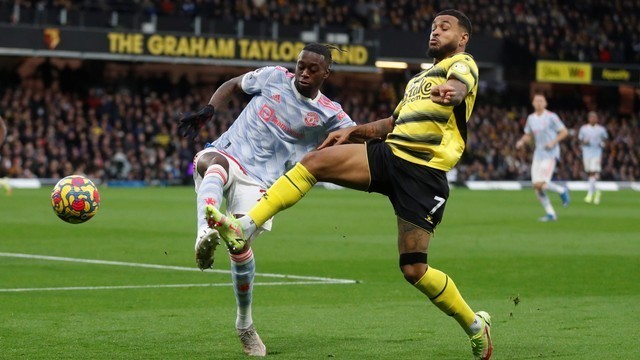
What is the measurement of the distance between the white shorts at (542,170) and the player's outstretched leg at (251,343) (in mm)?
16960

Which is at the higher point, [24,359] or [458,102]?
[458,102]

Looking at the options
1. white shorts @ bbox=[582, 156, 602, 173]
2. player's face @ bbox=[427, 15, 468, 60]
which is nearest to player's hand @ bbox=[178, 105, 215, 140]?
player's face @ bbox=[427, 15, 468, 60]

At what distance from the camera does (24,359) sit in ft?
25.8

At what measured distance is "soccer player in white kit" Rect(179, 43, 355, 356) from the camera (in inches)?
338

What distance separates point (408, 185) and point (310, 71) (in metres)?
1.52

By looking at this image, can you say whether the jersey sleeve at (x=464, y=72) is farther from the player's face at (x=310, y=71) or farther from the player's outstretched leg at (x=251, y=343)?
the player's outstretched leg at (x=251, y=343)

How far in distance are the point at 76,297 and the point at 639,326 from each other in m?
5.39

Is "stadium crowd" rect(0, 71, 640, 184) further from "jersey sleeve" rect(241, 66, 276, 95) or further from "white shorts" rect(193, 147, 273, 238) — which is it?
"white shorts" rect(193, 147, 273, 238)

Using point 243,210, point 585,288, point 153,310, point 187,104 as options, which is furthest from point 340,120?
point 187,104

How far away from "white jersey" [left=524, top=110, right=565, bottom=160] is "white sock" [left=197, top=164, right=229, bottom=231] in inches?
685

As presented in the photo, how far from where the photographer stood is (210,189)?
823 centimetres

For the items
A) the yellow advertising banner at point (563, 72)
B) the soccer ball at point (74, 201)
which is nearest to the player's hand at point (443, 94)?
the soccer ball at point (74, 201)

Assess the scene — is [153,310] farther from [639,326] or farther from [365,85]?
[365,85]

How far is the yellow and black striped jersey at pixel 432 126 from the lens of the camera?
7.73 m
